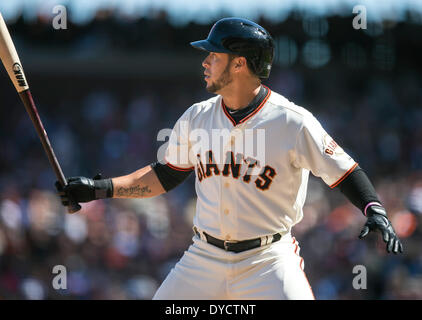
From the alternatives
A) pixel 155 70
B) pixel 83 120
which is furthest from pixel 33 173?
pixel 155 70

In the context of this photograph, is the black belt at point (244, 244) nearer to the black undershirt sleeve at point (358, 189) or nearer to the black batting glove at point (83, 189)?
the black undershirt sleeve at point (358, 189)

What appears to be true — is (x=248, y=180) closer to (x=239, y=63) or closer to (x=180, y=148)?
(x=180, y=148)

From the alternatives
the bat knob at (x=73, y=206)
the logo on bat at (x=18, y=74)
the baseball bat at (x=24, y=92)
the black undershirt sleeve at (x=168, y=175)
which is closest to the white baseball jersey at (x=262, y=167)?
the black undershirt sleeve at (x=168, y=175)

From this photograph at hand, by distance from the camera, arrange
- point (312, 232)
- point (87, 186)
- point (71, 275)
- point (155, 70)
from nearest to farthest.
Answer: point (87, 186) → point (71, 275) → point (312, 232) → point (155, 70)

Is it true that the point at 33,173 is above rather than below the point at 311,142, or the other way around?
below

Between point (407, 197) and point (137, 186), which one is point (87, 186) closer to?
point (137, 186)

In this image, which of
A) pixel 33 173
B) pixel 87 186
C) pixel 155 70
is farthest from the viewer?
pixel 155 70
